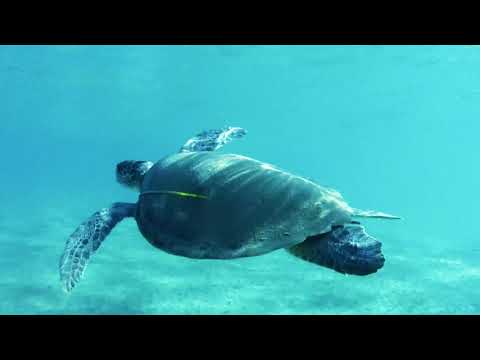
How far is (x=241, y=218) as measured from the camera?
4.15m

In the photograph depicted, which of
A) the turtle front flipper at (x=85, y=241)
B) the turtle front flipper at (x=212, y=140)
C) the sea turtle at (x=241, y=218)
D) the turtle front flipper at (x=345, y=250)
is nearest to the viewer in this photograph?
the turtle front flipper at (x=345, y=250)

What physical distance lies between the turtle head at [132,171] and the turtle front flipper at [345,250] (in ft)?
10.8

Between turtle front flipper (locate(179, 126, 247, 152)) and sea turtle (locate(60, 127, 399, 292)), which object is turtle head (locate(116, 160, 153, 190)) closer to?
turtle front flipper (locate(179, 126, 247, 152))

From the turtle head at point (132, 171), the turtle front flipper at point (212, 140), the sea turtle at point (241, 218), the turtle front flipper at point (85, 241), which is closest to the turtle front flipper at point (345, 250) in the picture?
the sea turtle at point (241, 218)

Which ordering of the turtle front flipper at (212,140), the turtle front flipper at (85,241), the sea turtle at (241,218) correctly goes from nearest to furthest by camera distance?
the sea turtle at (241,218) < the turtle front flipper at (85,241) < the turtle front flipper at (212,140)

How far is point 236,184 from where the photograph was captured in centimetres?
446

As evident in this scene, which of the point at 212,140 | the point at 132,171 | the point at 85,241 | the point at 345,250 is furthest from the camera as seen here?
the point at 212,140

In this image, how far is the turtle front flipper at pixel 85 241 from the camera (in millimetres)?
4969

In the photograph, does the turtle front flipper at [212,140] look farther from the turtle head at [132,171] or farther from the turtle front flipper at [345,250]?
the turtle front flipper at [345,250]

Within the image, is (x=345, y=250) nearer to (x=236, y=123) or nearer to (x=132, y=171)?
(x=132, y=171)

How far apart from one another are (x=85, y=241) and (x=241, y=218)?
2479mm

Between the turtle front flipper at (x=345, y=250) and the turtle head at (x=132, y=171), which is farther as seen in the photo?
the turtle head at (x=132, y=171)

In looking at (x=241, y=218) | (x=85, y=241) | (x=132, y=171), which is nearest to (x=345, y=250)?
(x=241, y=218)
